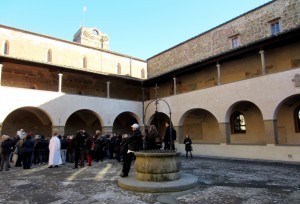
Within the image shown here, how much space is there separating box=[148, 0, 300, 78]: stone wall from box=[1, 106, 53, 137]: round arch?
11.7 meters

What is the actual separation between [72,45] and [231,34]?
50.6ft

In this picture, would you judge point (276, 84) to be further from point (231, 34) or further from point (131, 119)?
point (131, 119)

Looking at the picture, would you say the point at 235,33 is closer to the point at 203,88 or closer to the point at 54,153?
the point at 203,88

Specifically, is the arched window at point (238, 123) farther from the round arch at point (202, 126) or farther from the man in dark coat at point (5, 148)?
the man in dark coat at point (5, 148)

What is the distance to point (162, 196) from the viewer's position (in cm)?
636

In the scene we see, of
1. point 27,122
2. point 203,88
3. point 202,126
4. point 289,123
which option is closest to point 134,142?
point 203,88

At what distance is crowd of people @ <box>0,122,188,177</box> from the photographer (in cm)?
840

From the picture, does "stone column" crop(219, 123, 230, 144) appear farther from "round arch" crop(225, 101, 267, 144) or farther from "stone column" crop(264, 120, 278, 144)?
"stone column" crop(264, 120, 278, 144)

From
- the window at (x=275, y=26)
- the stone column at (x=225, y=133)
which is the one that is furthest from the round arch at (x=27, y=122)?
the window at (x=275, y=26)

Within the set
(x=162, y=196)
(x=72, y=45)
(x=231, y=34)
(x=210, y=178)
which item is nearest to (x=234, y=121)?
(x=231, y=34)

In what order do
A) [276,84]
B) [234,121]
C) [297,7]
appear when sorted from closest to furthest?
1. [276,84]
2. [297,7]
3. [234,121]

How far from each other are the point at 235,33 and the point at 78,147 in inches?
612

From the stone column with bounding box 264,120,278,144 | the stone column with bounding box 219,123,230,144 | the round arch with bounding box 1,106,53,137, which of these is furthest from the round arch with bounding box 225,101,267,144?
the round arch with bounding box 1,106,53,137

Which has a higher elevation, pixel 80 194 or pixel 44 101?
pixel 44 101
